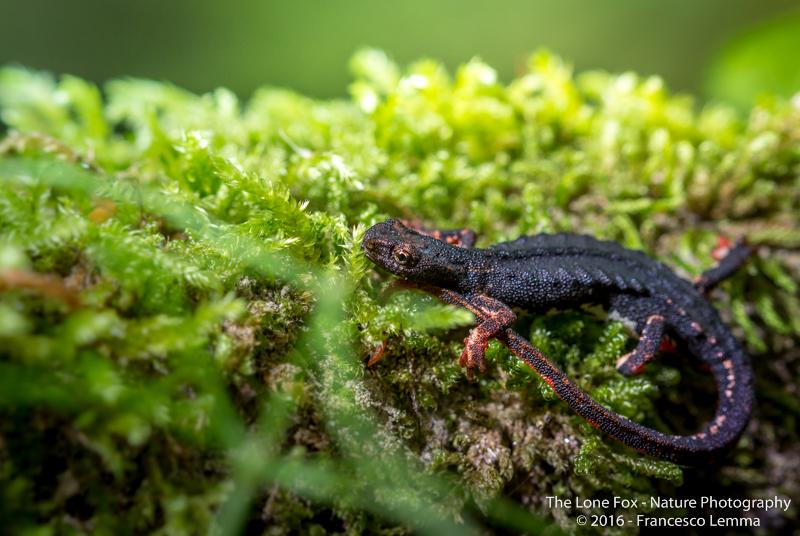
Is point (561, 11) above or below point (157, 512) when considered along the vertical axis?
above

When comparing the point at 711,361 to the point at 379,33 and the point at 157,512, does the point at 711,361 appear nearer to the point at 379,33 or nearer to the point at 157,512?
the point at 157,512

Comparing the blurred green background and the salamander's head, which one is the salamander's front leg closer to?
the salamander's head

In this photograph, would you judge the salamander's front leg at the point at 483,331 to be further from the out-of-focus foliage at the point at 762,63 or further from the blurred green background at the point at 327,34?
the blurred green background at the point at 327,34

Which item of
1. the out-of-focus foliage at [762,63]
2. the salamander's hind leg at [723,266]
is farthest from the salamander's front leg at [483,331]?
the out-of-focus foliage at [762,63]

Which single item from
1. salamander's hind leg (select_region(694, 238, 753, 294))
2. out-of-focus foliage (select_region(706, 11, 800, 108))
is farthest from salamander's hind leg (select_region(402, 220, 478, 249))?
out-of-focus foliage (select_region(706, 11, 800, 108))

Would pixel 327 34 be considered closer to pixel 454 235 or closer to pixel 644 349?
pixel 454 235

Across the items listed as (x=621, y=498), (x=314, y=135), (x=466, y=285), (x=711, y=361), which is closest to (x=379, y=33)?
(x=314, y=135)
